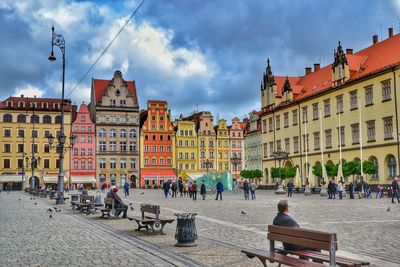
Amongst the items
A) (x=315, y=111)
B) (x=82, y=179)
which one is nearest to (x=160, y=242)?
(x=315, y=111)

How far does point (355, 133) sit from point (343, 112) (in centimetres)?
311

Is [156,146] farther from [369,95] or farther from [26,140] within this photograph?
[369,95]

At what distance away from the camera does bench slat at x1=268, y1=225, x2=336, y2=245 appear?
670 centimetres

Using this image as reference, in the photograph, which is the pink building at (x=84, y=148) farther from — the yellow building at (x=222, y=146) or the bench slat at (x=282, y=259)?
the bench slat at (x=282, y=259)

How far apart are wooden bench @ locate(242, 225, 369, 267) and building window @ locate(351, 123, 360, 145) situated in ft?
156

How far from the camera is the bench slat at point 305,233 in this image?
6.70 metres

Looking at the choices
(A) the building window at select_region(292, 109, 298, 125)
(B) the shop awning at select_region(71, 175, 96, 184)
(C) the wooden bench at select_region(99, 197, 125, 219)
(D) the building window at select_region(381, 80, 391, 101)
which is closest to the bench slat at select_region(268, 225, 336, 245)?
(C) the wooden bench at select_region(99, 197, 125, 219)

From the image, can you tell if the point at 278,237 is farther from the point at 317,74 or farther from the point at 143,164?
the point at 143,164

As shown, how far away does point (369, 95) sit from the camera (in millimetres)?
51781

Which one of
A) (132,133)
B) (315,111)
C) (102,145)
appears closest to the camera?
(315,111)

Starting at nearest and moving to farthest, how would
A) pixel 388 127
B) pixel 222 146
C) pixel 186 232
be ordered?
pixel 186 232
pixel 388 127
pixel 222 146

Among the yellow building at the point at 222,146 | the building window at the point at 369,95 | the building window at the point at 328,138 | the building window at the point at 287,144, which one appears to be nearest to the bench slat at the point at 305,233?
the building window at the point at 369,95

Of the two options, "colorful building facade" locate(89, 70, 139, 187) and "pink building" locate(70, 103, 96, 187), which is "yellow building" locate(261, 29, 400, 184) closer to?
"colorful building facade" locate(89, 70, 139, 187)

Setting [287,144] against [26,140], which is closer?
[287,144]
